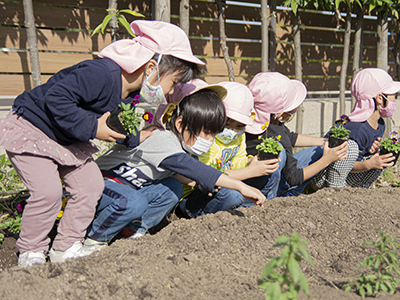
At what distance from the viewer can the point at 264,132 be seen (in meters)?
2.92

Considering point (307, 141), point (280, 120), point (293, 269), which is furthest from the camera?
point (307, 141)

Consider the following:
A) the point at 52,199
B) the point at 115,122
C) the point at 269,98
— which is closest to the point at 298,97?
the point at 269,98

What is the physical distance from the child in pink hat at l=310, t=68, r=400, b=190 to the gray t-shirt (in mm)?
1632

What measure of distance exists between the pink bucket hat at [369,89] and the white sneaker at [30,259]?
270 centimetres

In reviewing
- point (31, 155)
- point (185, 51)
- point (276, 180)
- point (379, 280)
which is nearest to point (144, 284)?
point (31, 155)

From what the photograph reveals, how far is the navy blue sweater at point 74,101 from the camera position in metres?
1.78

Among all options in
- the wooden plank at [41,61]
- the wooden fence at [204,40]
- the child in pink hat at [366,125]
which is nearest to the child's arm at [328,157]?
the child in pink hat at [366,125]

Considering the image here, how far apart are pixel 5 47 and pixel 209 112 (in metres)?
2.54

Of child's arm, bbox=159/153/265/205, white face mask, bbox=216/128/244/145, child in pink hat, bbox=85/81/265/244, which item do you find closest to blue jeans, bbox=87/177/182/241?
child in pink hat, bbox=85/81/265/244

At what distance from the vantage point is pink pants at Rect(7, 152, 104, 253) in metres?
1.87

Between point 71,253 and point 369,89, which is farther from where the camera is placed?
point 369,89

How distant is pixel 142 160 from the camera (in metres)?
2.28

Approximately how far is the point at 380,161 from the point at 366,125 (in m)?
0.37

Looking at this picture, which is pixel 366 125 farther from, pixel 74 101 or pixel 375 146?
pixel 74 101
